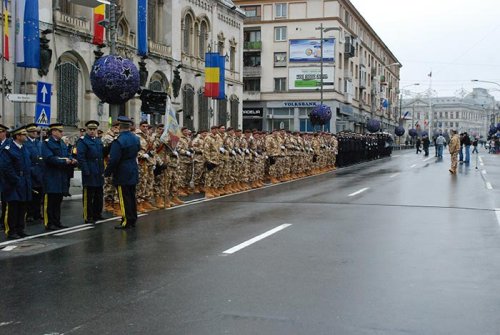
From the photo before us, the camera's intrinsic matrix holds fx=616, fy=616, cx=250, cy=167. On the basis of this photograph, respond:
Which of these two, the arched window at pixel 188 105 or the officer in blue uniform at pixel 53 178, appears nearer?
the officer in blue uniform at pixel 53 178

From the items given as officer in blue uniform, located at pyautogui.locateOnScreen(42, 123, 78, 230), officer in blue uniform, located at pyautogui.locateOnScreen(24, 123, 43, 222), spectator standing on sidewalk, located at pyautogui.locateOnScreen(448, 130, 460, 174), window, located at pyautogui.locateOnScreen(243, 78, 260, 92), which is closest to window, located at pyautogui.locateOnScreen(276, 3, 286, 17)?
window, located at pyautogui.locateOnScreen(243, 78, 260, 92)

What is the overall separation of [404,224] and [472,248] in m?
2.32

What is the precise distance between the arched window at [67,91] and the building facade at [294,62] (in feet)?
126

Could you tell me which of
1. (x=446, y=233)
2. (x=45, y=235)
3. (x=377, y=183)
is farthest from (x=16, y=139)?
(x=377, y=183)

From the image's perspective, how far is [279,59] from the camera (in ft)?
217

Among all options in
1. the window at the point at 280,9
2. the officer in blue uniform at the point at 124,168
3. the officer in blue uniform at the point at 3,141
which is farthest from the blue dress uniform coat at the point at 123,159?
the window at the point at 280,9

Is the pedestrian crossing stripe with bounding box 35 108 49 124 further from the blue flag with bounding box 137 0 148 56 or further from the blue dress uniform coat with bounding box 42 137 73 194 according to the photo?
the blue flag with bounding box 137 0 148 56

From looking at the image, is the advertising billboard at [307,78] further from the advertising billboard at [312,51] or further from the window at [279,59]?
the window at [279,59]

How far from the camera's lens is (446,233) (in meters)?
10.1

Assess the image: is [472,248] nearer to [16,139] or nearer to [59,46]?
[16,139]

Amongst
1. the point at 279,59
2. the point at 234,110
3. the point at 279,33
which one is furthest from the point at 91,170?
the point at 279,33

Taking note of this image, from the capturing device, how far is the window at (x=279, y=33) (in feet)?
217

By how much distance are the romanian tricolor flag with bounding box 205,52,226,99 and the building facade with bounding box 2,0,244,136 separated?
2420mm

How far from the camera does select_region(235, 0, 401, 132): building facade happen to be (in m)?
64.4
